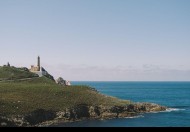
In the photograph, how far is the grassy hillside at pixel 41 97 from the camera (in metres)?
75.2

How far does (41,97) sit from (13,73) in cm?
2837

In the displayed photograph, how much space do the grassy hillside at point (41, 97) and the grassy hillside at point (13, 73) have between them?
23.5 ft

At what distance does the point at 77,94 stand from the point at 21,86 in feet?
48.6

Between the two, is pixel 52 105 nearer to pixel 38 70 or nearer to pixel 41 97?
pixel 41 97

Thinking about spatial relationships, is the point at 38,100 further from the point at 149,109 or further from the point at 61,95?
the point at 149,109

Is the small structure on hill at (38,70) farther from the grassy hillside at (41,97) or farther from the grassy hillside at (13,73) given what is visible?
the grassy hillside at (41,97)

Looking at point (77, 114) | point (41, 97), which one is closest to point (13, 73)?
point (41, 97)

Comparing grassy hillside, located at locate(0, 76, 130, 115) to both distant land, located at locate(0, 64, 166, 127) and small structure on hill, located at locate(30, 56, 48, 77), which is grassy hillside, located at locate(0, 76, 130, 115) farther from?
small structure on hill, located at locate(30, 56, 48, 77)

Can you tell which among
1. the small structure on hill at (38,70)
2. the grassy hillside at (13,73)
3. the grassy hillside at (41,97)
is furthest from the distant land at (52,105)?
the small structure on hill at (38,70)

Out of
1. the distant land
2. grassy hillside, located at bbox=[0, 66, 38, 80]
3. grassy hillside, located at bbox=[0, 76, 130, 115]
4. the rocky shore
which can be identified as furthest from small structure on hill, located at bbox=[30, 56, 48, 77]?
the rocky shore

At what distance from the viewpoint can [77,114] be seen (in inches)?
3196

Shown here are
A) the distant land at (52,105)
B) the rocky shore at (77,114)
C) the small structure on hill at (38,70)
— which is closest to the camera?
the rocky shore at (77,114)

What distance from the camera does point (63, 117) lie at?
77.5 metres

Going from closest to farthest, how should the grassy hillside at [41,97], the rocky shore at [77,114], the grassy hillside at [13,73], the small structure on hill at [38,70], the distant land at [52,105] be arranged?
the rocky shore at [77,114] → the distant land at [52,105] → the grassy hillside at [41,97] → the grassy hillside at [13,73] → the small structure on hill at [38,70]
